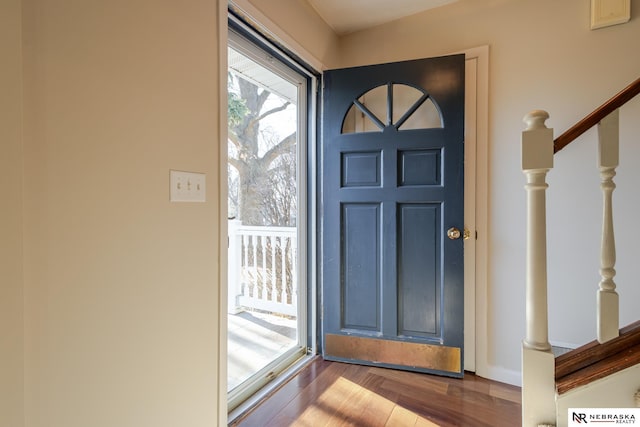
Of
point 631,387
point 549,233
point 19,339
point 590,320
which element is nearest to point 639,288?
point 590,320

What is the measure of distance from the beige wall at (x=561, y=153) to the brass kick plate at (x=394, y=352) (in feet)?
0.88

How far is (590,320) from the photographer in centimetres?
174

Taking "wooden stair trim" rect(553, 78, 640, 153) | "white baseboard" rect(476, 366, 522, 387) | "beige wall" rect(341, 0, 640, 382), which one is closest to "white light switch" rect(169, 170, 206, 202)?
"wooden stair trim" rect(553, 78, 640, 153)

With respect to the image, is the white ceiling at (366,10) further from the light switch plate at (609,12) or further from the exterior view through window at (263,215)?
the light switch plate at (609,12)

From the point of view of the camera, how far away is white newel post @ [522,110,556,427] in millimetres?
1150

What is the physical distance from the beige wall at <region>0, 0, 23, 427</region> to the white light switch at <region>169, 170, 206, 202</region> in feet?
1.48

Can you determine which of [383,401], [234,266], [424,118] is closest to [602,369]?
[383,401]

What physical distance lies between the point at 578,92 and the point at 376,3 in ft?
4.15

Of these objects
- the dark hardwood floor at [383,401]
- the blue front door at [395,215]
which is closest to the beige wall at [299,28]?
the blue front door at [395,215]

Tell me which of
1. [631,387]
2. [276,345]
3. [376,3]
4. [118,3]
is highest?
[376,3]

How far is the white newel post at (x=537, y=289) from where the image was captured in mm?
1150

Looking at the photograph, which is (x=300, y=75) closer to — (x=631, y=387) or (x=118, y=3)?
(x=118, y=3)

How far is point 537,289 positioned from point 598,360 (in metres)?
0.31

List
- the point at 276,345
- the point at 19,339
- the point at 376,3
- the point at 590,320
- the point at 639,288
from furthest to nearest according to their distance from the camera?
the point at 276,345 < the point at 376,3 < the point at 590,320 < the point at 639,288 < the point at 19,339
